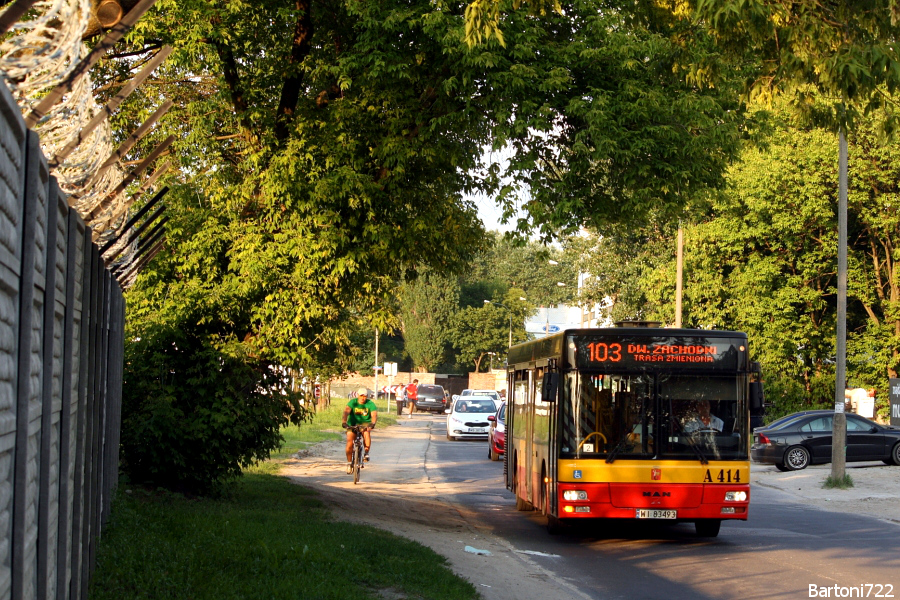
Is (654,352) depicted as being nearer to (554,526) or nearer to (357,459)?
(554,526)

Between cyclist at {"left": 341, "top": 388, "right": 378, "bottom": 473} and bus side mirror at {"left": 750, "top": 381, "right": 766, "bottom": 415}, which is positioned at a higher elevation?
bus side mirror at {"left": 750, "top": 381, "right": 766, "bottom": 415}

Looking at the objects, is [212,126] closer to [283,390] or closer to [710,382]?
[283,390]

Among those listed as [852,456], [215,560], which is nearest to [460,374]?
[852,456]

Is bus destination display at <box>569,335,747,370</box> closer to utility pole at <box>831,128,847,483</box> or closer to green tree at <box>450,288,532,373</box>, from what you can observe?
utility pole at <box>831,128,847,483</box>

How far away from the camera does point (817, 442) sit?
2686 centimetres

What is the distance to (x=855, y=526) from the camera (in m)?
15.3

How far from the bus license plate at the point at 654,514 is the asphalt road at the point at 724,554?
1.52 ft

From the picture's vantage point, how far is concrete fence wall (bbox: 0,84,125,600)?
11.5 feet

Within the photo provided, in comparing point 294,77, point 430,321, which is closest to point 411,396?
point 430,321

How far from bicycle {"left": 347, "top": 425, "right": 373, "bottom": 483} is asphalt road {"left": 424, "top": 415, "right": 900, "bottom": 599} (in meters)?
3.09

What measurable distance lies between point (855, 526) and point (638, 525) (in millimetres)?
3409

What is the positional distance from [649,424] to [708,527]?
83.1 inches

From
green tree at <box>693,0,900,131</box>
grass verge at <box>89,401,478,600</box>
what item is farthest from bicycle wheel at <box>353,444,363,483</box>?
green tree at <box>693,0,900,131</box>

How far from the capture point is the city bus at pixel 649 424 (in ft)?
40.8
